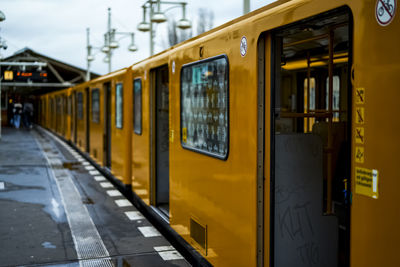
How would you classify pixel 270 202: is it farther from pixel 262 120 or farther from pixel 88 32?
pixel 88 32

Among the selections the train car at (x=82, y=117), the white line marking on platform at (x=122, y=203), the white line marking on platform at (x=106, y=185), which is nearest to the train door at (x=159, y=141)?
the white line marking on platform at (x=122, y=203)

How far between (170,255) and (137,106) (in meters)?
3.55

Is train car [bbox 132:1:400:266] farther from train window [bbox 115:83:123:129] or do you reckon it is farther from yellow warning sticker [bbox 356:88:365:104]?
train window [bbox 115:83:123:129]

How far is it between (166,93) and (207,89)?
3.22 metres

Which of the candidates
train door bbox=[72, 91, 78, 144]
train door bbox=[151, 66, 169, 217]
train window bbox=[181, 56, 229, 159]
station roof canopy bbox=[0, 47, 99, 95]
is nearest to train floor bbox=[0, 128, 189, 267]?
train door bbox=[151, 66, 169, 217]

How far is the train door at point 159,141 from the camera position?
26.2 ft

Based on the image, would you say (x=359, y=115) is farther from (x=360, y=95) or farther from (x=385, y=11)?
(x=385, y=11)

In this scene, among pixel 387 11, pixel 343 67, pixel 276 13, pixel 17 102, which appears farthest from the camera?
pixel 17 102

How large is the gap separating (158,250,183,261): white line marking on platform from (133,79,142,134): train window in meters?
2.86

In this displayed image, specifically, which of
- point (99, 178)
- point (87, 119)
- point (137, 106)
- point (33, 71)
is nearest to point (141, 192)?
point (137, 106)

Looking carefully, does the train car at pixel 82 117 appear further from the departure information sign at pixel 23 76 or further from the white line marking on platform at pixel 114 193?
the departure information sign at pixel 23 76

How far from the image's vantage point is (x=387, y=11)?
2537 mm

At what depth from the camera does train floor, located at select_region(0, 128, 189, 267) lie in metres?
6.12

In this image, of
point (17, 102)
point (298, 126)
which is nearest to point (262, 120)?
point (298, 126)
